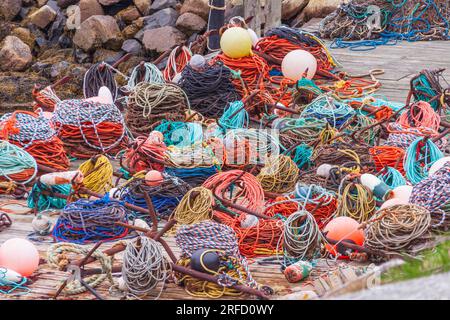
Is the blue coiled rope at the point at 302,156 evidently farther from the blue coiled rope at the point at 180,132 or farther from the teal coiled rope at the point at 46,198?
the teal coiled rope at the point at 46,198

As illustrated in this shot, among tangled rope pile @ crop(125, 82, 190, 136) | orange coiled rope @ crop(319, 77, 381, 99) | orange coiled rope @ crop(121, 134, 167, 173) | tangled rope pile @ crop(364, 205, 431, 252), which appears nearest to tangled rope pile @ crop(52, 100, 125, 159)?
tangled rope pile @ crop(125, 82, 190, 136)

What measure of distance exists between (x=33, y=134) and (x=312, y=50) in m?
3.88

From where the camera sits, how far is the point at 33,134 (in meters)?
8.36

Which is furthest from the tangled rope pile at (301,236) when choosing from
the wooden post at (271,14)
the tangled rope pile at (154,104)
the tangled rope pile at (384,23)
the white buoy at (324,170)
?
the wooden post at (271,14)

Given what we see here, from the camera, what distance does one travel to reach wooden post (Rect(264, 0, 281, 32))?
46.4 ft

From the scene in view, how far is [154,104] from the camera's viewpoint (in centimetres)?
913

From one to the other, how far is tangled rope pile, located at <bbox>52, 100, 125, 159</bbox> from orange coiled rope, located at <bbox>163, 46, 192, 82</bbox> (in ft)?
5.86

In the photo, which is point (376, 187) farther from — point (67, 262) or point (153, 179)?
point (67, 262)

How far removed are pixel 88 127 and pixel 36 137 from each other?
0.73 m

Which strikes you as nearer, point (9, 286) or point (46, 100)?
point (9, 286)

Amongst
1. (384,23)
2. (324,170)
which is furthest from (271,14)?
(324,170)

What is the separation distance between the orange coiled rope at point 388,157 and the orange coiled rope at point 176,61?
10.4ft

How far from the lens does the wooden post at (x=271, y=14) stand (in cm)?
1415
